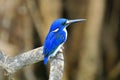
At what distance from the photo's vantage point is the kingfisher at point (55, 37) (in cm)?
170

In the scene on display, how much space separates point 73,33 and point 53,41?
131cm

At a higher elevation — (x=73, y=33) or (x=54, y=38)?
(x=54, y=38)

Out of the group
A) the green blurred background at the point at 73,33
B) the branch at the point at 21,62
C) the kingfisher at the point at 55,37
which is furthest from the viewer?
the green blurred background at the point at 73,33

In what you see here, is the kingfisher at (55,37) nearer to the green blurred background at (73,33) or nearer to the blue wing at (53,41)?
the blue wing at (53,41)

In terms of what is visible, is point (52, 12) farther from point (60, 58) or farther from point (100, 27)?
point (60, 58)

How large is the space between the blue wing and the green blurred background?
3.24ft

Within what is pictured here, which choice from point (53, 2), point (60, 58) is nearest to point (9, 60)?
point (60, 58)

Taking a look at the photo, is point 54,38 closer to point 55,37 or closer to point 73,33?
point 55,37

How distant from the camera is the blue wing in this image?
1.70 m

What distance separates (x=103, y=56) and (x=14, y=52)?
63 centimetres

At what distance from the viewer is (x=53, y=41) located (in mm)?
1747

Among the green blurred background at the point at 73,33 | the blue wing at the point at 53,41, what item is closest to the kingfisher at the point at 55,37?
the blue wing at the point at 53,41

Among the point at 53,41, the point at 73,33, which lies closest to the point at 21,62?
the point at 53,41

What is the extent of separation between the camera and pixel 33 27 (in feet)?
9.85
